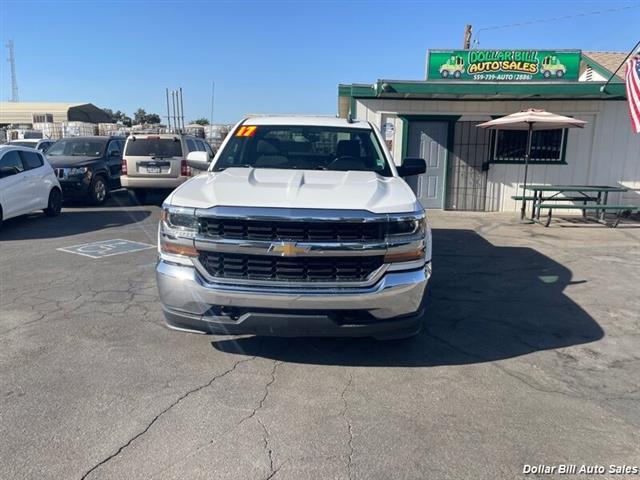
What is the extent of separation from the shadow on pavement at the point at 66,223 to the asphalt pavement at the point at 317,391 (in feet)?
11.8

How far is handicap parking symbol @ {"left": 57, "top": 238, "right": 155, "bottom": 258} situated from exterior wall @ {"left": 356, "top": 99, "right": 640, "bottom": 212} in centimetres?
667

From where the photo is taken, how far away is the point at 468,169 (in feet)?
42.0

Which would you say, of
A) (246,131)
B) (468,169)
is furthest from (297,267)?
(468,169)

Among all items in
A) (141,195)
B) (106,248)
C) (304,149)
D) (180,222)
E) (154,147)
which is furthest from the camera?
(141,195)

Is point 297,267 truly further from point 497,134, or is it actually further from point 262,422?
point 497,134

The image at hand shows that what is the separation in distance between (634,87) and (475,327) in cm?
810

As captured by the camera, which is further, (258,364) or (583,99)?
(583,99)

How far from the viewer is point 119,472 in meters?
2.67

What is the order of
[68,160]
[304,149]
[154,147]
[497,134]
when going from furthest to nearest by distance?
[68,160]
[154,147]
[497,134]
[304,149]

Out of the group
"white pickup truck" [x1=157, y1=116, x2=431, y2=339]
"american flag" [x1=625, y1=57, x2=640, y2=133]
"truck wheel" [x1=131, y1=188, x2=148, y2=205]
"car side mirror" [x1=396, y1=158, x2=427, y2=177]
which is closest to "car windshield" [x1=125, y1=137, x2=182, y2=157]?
"truck wheel" [x1=131, y1=188, x2=148, y2=205]

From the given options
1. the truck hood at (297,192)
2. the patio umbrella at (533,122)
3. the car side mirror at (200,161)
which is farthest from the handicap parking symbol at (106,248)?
the patio umbrella at (533,122)

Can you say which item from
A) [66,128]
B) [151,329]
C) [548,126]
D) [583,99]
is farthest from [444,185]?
[66,128]

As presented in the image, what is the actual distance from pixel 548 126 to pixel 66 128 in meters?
37.5

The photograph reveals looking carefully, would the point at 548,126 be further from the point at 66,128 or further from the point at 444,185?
the point at 66,128
